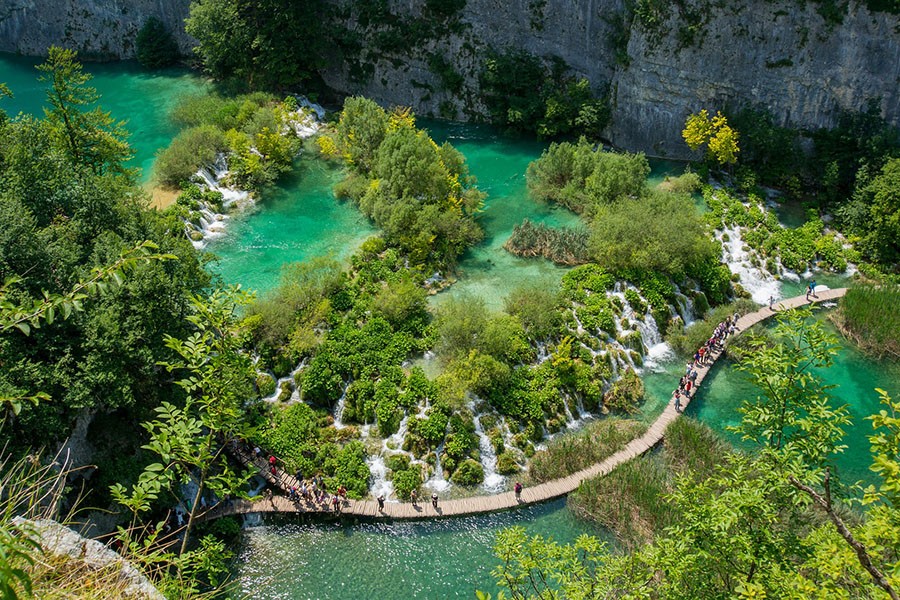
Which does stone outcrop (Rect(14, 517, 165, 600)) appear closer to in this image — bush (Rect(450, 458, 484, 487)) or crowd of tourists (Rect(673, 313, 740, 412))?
bush (Rect(450, 458, 484, 487))

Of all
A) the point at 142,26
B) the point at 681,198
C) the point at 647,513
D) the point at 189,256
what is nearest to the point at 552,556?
the point at 647,513

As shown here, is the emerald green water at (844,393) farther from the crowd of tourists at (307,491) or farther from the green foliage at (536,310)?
the crowd of tourists at (307,491)

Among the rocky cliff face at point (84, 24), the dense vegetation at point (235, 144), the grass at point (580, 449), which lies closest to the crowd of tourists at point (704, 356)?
the grass at point (580, 449)

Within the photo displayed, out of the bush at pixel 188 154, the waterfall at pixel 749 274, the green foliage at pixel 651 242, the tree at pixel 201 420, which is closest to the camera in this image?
the tree at pixel 201 420

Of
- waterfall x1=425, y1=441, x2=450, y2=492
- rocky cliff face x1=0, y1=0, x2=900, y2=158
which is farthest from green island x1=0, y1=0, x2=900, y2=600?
waterfall x1=425, y1=441, x2=450, y2=492

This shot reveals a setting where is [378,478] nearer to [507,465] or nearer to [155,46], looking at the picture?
[507,465]
